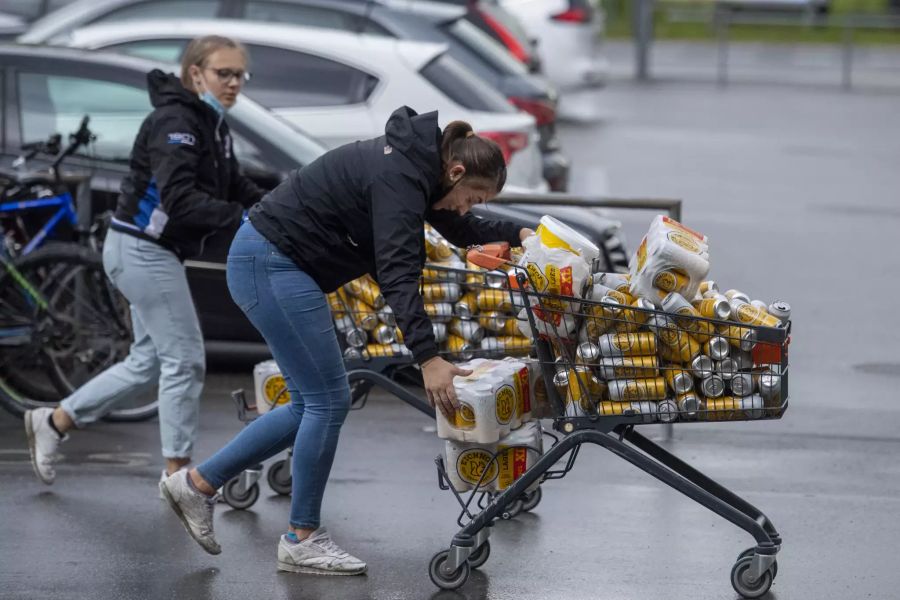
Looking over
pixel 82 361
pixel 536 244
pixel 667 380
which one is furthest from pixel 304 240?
pixel 82 361

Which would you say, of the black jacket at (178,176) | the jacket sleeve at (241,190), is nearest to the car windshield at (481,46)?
the jacket sleeve at (241,190)

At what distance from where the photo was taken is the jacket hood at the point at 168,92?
6.21 meters

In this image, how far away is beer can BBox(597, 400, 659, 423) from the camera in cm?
527

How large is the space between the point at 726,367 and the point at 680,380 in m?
0.15

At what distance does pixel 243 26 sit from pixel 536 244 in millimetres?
6152

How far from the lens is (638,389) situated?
5266 mm

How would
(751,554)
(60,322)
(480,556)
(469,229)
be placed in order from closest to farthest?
(751,554), (469,229), (480,556), (60,322)

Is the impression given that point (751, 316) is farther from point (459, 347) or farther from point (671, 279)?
point (459, 347)

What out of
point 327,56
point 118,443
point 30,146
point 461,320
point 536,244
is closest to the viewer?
point 536,244

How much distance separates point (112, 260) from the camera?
6355 millimetres

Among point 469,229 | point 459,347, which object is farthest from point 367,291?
point 469,229

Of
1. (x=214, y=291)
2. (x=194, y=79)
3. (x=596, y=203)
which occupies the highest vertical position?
(x=194, y=79)

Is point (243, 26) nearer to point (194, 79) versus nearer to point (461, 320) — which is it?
point (194, 79)

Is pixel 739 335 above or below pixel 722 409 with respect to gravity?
above
